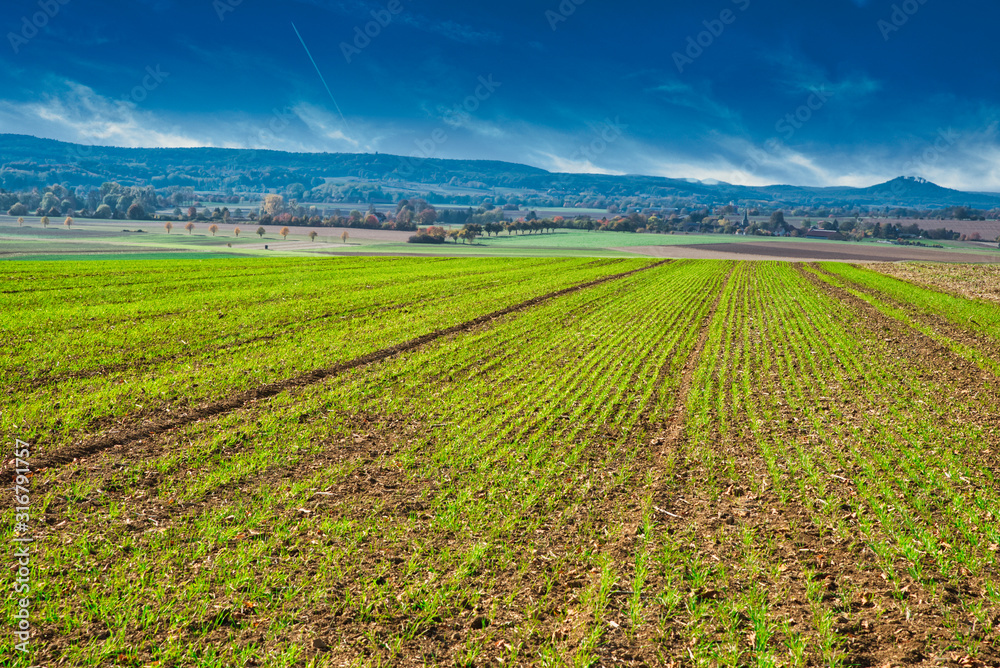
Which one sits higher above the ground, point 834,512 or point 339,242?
point 339,242

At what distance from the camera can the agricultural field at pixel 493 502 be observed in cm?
586

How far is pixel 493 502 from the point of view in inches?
334

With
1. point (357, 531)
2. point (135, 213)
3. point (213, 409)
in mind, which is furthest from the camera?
point (135, 213)

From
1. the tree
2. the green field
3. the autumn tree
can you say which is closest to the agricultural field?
the green field

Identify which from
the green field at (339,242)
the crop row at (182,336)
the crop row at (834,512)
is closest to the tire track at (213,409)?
the crop row at (182,336)

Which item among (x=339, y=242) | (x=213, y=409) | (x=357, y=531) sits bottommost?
(x=357, y=531)

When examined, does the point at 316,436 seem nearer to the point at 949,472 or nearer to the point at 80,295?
the point at 949,472

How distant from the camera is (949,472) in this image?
9.96 meters

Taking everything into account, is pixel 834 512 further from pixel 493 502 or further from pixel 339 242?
pixel 339 242

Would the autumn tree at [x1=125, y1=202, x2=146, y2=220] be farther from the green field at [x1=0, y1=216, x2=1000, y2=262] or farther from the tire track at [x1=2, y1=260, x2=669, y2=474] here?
the tire track at [x1=2, y1=260, x2=669, y2=474]

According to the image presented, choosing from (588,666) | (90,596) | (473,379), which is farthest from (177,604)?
(473,379)

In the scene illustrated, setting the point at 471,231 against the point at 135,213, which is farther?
the point at 135,213

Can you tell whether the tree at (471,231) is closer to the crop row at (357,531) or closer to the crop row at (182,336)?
the crop row at (182,336)

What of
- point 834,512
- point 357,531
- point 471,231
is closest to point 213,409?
point 357,531
